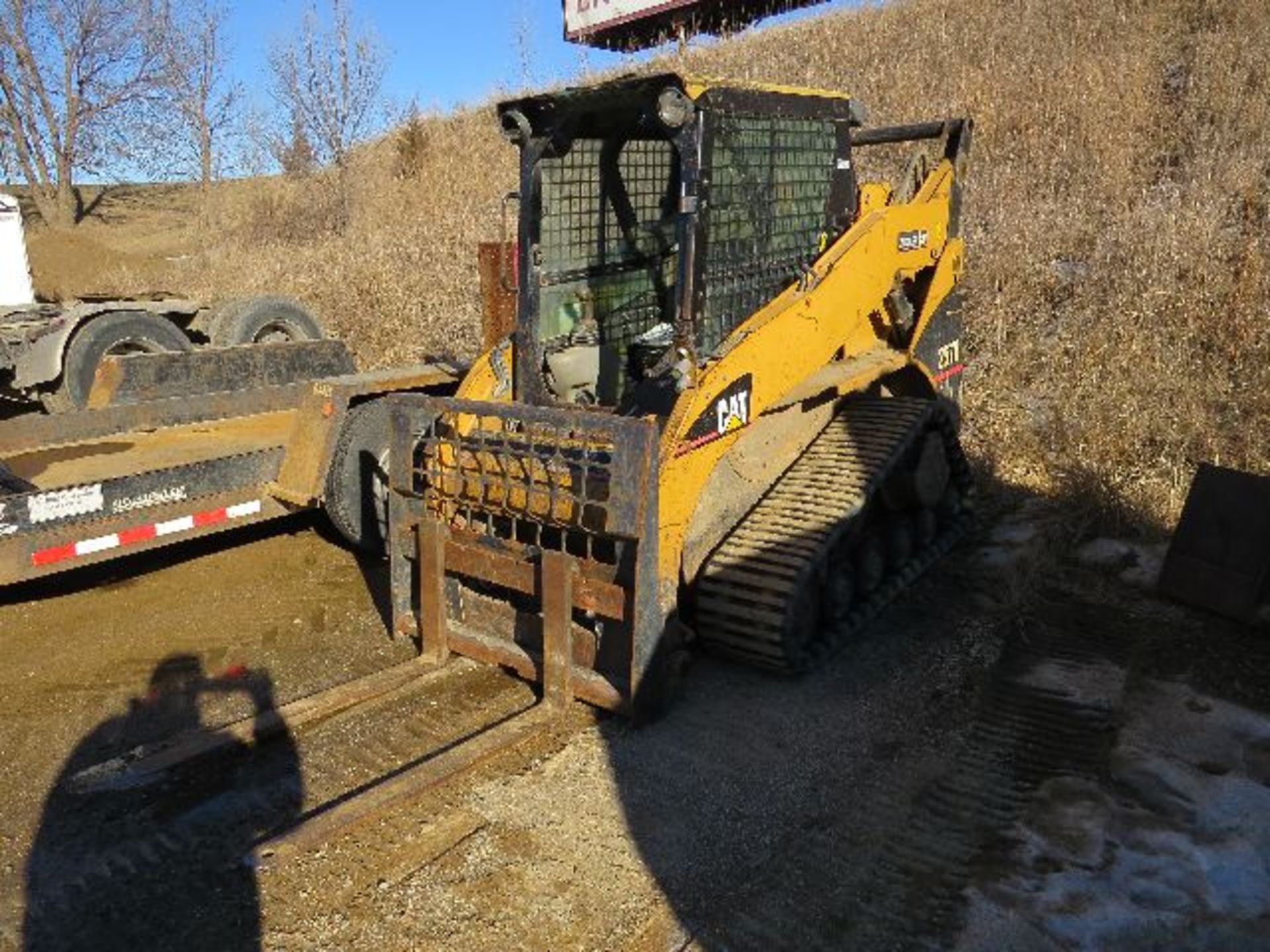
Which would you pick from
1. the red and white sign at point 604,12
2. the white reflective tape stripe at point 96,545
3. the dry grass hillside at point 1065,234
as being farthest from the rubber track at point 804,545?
the red and white sign at point 604,12

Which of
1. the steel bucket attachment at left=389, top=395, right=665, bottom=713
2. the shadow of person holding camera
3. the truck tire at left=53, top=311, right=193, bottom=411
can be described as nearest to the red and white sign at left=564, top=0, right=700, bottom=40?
the truck tire at left=53, top=311, right=193, bottom=411

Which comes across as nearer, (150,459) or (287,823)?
(287,823)

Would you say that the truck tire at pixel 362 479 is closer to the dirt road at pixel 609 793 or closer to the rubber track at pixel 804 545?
the dirt road at pixel 609 793

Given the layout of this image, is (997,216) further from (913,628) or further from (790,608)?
(790,608)

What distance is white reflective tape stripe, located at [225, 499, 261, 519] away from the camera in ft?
17.0

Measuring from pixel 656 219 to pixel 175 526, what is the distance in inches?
112

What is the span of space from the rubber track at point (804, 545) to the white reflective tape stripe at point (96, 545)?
108 inches

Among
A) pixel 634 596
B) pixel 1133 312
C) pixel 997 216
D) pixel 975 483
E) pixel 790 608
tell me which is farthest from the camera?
pixel 997 216

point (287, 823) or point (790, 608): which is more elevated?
point (790, 608)

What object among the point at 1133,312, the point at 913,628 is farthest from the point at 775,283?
the point at 1133,312

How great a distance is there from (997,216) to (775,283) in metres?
5.69

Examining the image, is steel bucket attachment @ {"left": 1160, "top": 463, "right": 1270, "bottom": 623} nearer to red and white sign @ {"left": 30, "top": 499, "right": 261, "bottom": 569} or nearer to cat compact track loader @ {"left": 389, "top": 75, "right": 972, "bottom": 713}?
cat compact track loader @ {"left": 389, "top": 75, "right": 972, "bottom": 713}

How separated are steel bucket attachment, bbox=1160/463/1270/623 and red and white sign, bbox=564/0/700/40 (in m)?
14.3

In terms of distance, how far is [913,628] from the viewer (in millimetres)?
4902
